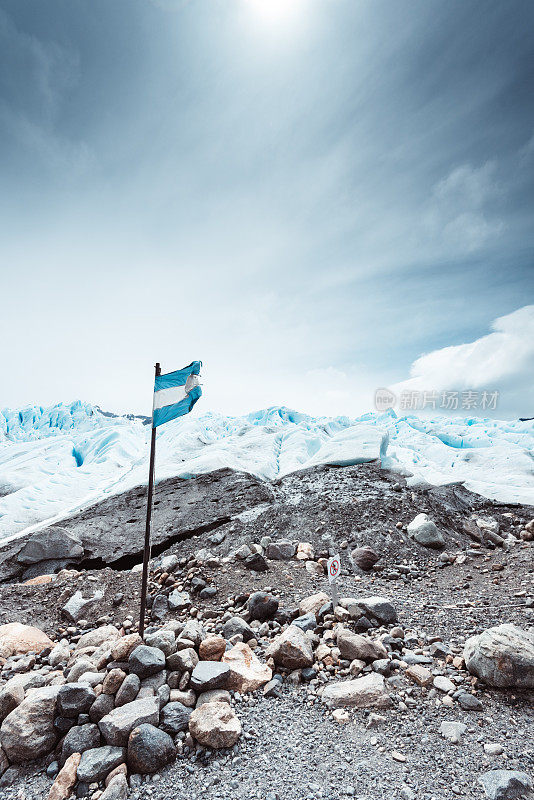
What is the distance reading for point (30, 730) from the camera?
3.41 meters

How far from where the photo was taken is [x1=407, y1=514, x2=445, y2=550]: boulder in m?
8.62

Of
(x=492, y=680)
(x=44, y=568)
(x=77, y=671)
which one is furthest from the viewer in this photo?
(x=44, y=568)

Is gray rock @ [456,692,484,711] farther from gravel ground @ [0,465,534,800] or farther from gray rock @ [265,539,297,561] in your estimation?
gray rock @ [265,539,297,561]

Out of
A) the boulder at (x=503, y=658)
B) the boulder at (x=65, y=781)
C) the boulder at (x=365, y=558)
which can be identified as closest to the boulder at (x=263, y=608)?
the boulder at (x=503, y=658)

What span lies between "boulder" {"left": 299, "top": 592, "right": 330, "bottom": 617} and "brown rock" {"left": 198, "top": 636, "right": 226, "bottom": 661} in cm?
167

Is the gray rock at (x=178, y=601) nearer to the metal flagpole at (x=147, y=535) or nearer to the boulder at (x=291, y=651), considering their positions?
the metal flagpole at (x=147, y=535)

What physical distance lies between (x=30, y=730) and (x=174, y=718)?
1.37 metres

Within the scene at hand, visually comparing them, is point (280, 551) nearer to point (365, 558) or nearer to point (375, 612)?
point (365, 558)

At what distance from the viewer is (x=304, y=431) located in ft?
63.0

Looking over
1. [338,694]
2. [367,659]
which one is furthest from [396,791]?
[367,659]

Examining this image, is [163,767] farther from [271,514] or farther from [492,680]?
[271,514]

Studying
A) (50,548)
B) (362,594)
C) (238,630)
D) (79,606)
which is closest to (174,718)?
(238,630)

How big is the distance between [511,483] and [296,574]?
381 inches

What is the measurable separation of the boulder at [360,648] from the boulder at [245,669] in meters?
0.92
